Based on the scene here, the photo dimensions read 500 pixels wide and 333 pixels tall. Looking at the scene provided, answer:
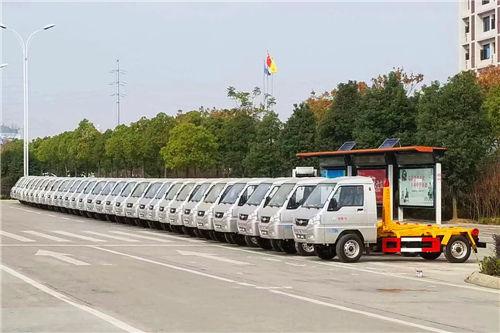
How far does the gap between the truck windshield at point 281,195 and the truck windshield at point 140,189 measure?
38.5ft

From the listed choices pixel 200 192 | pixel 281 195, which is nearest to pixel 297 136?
pixel 200 192

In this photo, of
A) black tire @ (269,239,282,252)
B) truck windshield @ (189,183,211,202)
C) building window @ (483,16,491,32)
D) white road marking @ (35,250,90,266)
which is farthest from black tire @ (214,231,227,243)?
building window @ (483,16,491,32)

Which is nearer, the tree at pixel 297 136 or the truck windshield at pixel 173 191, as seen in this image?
the truck windshield at pixel 173 191

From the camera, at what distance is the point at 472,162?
36188mm

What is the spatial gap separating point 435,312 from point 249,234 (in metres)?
11.5

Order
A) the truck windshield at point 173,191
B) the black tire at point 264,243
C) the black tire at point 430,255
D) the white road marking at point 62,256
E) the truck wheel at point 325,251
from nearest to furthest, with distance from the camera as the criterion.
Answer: the white road marking at point 62,256
the truck wheel at point 325,251
the black tire at point 430,255
the black tire at point 264,243
the truck windshield at point 173,191

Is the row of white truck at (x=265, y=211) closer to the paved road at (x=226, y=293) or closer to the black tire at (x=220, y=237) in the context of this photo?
the black tire at (x=220, y=237)

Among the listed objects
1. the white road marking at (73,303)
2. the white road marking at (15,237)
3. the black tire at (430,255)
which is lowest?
the black tire at (430,255)

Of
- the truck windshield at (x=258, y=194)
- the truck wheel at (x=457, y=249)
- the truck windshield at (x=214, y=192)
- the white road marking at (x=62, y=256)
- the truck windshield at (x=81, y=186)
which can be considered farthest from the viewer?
the truck windshield at (x=81, y=186)

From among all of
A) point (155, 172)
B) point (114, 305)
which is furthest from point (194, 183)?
point (155, 172)

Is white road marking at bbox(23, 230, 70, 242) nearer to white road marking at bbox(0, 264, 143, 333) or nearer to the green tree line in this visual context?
white road marking at bbox(0, 264, 143, 333)

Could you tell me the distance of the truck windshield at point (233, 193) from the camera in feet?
80.8

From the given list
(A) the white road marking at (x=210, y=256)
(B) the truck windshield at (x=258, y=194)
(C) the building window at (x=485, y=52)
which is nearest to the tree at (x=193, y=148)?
(B) the truck windshield at (x=258, y=194)

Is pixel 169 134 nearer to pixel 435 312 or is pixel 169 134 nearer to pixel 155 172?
pixel 155 172
